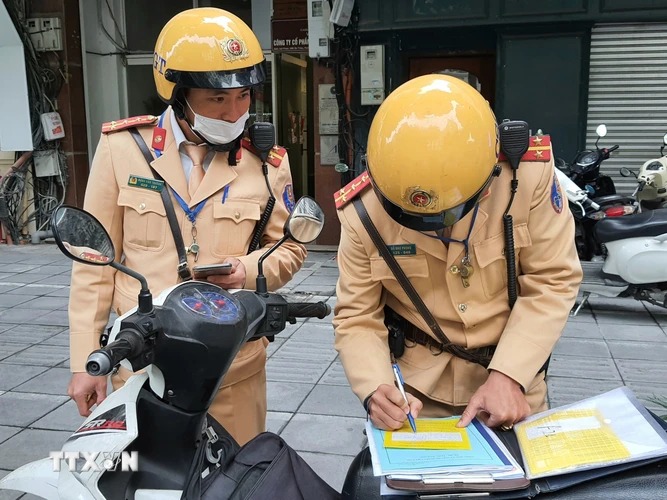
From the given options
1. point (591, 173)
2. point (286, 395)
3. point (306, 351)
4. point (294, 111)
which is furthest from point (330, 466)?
point (294, 111)

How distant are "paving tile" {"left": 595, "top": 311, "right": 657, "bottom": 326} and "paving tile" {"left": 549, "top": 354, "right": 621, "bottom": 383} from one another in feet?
3.49

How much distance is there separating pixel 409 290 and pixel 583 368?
3.45 metres

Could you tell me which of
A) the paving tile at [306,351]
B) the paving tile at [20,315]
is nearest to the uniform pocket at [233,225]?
the paving tile at [306,351]

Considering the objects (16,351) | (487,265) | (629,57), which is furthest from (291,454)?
(629,57)

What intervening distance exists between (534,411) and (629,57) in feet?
22.5

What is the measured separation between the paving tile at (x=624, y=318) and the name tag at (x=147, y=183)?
4834mm

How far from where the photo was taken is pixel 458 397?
6.40ft

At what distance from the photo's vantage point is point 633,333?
5.57m

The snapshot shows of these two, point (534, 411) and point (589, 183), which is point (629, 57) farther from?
point (534, 411)

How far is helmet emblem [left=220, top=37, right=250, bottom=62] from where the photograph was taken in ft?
7.02

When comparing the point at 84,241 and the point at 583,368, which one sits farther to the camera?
the point at 583,368

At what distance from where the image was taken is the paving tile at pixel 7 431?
3.81 m

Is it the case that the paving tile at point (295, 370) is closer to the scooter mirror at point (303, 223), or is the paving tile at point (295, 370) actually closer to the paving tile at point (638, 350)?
the paving tile at point (638, 350)
